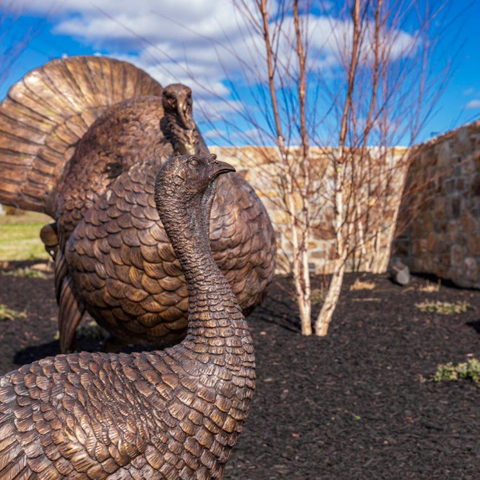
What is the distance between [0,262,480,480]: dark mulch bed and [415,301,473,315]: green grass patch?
0.39ft

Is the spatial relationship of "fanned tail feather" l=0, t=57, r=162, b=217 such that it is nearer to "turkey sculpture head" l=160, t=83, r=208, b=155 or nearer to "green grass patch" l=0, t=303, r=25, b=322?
"turkey sculpture head" l=160, t=83, r=208, b=155

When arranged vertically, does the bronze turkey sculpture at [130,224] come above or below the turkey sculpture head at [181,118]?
below

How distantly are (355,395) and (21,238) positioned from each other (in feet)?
43.3

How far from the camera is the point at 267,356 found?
16.3 ft

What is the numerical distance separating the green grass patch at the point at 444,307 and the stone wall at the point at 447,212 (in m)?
1.07

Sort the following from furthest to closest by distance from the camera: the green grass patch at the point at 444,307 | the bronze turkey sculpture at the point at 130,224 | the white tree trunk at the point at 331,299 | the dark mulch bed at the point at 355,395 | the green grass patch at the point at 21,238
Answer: the green grass patch at the point at 21,238 < the green grass patch at the point at 444,307 < the white tree trunk at the point at 331,299 < the dark mulch bed at the point at 355,395 < the bronze turkey sculpture at the point at 130,224

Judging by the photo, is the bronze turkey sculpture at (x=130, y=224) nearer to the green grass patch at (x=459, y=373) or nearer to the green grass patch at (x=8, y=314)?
the green grass patch at (x=459, y=373)

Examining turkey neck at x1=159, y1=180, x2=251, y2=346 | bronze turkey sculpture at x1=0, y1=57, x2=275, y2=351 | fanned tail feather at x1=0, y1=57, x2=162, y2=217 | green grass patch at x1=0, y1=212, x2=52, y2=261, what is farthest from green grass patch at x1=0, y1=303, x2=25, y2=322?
turkey neck at x1=159, y1=180, x2=251, y2=346

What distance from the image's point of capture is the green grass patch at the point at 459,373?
441cm

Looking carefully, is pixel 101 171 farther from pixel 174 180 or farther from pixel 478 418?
pixel 478 418

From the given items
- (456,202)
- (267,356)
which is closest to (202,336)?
(267,356)

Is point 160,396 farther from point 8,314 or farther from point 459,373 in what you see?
point 8,314

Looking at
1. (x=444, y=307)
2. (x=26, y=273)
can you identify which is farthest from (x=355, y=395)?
(x=26, y=273)

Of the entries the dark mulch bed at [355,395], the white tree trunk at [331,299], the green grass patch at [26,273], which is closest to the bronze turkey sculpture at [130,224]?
the dark mulch bed at [355,395]
